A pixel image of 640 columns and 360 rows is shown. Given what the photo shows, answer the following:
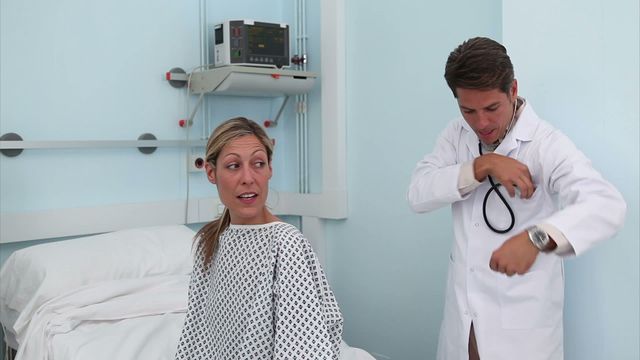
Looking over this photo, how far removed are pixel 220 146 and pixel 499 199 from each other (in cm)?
68

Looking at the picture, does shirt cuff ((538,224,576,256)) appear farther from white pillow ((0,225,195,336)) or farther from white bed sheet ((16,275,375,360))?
white pillow ((0,225,195,336))

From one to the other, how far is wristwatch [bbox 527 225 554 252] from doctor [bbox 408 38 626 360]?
0.29 feet

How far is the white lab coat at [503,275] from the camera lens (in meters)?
A: 1.66

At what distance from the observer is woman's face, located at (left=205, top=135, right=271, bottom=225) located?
1.54 meters

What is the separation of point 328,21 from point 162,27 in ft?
2.37

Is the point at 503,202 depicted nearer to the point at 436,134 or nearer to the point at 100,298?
the point at 436,134

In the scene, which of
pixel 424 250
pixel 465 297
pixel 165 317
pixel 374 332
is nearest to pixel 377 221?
pixel 424 250

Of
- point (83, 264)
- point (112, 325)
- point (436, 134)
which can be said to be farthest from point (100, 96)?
point (436, 134)

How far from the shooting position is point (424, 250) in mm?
2883

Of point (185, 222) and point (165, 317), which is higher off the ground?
point (185, 222)

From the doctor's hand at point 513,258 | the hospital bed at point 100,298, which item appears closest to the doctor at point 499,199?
the doctor's hand at point 513,258

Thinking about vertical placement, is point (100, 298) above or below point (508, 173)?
below

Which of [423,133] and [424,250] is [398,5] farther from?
[424,250]

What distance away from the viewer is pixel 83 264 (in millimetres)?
2480
